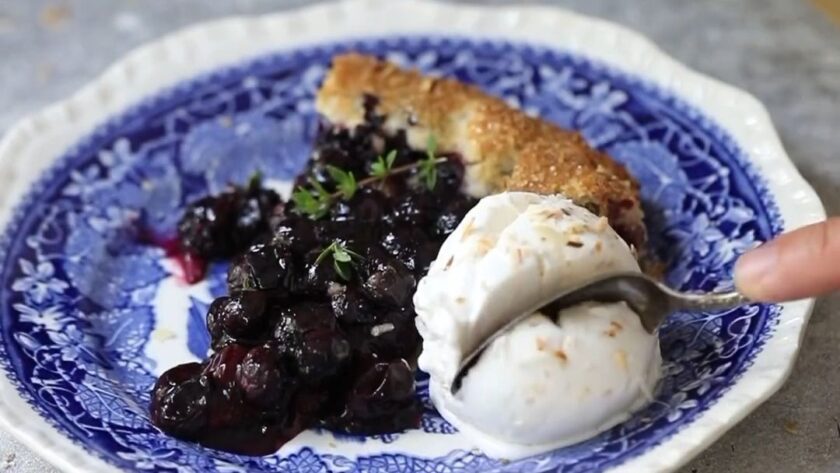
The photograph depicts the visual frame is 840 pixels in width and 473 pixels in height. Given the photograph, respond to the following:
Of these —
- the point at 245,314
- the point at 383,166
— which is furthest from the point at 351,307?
the point at 383,166

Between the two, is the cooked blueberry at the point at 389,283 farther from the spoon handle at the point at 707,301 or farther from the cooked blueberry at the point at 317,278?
the spoon handle at the point at 707,301

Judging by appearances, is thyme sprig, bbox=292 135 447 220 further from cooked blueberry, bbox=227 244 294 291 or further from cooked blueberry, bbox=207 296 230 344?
cooked blueberry, bbox=207 296 230 344

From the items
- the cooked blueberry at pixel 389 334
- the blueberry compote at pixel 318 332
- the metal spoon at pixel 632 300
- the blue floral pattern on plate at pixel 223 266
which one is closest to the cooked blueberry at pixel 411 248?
the blueberry compote at pixel 318 332

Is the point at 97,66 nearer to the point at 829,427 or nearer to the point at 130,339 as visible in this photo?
the point at 130,339

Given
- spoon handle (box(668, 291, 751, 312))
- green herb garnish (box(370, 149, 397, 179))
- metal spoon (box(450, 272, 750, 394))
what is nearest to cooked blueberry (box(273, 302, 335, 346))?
metal spoon (box(450, 272, 750, 394))

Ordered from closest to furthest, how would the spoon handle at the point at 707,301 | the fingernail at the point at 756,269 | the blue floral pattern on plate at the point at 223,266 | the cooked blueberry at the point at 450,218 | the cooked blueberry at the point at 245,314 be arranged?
the fingernail at the point at 756,269
the spoon handle at the point at 707,301
the blue floral pattern on plate at the point at 223,266
the cooked blueberry at the point at 245,314
the cooked blueberry at the point at 450,218

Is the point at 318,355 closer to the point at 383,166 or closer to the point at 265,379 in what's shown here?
the point at 265,379
